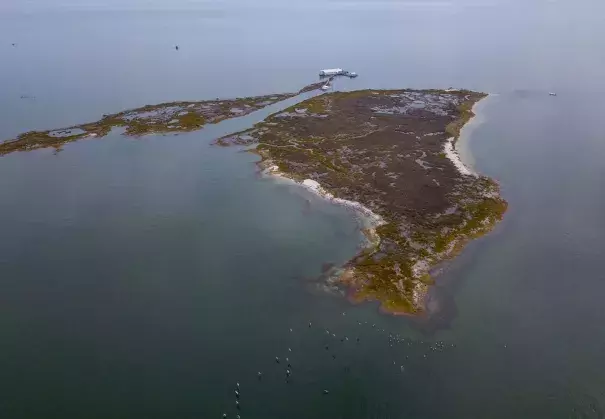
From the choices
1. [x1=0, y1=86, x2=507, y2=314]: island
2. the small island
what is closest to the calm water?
[x1=0, y1=86, x2=507, y2=314]: island

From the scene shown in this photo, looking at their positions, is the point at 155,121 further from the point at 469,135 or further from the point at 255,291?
the point at 469,135

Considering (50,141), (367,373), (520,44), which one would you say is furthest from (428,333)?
(520,44)

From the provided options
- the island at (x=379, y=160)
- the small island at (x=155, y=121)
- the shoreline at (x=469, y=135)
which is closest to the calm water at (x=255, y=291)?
the shoreline at (x=469, y=135)

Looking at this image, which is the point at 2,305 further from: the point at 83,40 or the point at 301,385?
the point at 83,40

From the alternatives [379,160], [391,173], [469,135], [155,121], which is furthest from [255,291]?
[155,121]

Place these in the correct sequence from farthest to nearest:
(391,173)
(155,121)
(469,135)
→ (155,121) < (469,135) < (391,173)

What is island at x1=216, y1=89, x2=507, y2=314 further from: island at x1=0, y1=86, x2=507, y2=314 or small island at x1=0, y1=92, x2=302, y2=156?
small island at x1=0, y1=92, x2=302, y2=156
